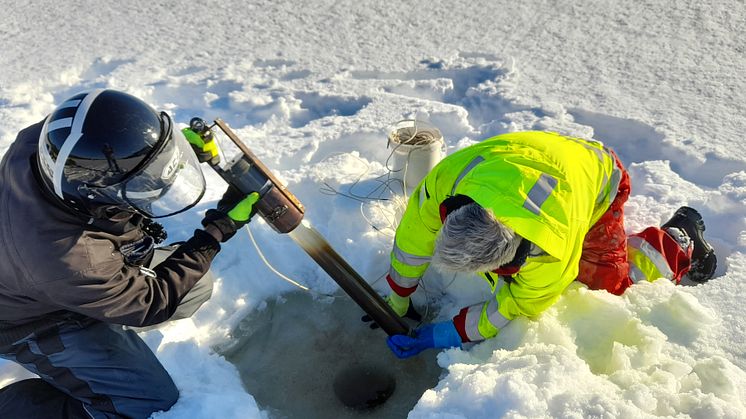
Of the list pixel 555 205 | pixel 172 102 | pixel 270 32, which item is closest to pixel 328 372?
pixel 555 205

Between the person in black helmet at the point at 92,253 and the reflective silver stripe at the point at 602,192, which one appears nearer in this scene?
the person in black helmet at the point at 92,253

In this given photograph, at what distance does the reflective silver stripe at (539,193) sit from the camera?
203cm

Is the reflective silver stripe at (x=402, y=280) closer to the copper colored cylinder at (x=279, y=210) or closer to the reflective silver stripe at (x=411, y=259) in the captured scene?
the reflective silver stripe at (x=411, y=259)

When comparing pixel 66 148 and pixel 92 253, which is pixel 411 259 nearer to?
pixel 92 253

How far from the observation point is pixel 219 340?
9.74 feet

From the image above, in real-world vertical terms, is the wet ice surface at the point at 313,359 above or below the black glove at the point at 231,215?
below

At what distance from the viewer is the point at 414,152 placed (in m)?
3.32

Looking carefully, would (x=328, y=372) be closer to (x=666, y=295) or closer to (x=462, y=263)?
(x=462, y=263)

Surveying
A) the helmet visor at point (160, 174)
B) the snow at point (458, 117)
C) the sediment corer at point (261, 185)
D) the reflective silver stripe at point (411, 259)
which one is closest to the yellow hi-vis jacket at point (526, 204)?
the reflective silver stripe at point (411, 259)

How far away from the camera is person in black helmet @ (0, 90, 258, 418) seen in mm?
1978

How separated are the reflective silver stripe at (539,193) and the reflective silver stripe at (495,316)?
24.4 inches

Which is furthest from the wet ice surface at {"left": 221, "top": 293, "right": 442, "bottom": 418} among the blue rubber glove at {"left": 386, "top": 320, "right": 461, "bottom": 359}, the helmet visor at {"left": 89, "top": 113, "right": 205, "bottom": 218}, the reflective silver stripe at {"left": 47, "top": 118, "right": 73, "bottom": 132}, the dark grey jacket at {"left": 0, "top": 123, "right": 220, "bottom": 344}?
the reflective silver stripe at {"left": 47, "top": 118, "right": 73, "bottom": 132}

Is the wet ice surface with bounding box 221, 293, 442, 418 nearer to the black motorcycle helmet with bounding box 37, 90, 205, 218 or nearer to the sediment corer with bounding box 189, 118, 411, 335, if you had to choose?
the sediment corer with bounding box 189, 118, 411, 335

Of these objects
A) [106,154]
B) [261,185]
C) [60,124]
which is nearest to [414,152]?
[261,185]
